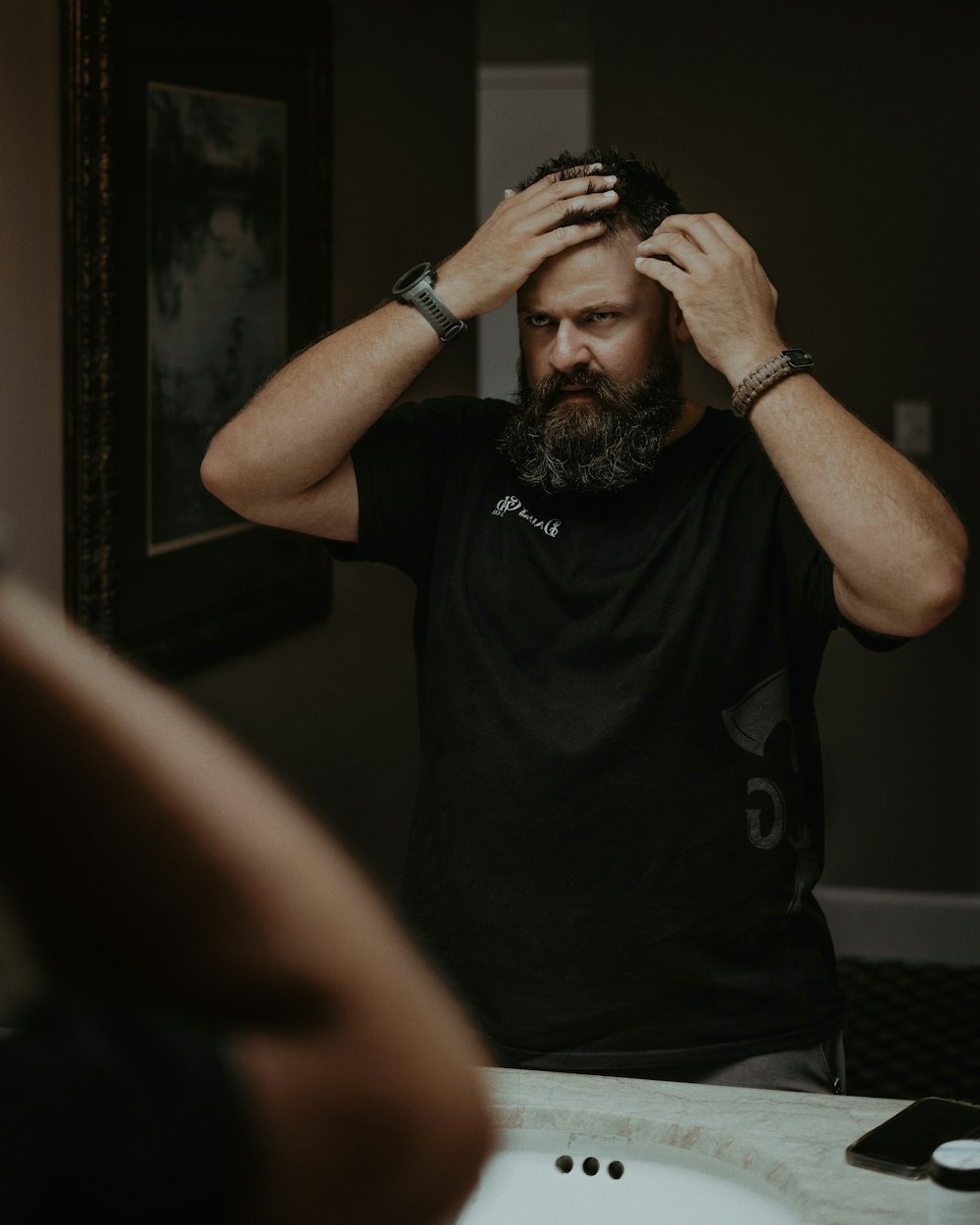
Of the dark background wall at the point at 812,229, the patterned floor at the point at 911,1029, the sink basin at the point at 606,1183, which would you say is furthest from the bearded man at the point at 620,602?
the patterned floor at the point at 911,1029

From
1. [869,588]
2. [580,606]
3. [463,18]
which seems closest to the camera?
[869,588]

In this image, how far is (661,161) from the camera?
3297 millimetres

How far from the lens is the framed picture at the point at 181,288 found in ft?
5.15

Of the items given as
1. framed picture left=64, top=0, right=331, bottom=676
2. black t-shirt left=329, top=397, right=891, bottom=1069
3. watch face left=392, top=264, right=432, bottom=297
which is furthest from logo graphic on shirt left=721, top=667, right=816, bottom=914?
framed picture left=64, top=0, right=331, bottom=676

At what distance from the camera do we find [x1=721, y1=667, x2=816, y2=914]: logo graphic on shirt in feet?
4.17

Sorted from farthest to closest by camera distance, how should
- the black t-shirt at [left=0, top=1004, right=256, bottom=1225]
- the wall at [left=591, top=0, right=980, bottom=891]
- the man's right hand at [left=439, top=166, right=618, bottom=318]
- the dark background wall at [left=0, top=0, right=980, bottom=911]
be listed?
1. the wall at [left=591, top=0, right=980, bottom=891]
2. the dark background wall at [left=0, top=0, right=980, bottom=911]
3. the man's right hand at [left=439, top=166, right=618, bottom=318]
4. the black t-shirt at [left=0, top=1004, right=256, bottom=1225]

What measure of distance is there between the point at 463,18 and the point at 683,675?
237 centimetres

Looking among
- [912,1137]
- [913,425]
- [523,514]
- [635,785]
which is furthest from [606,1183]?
[913,425]

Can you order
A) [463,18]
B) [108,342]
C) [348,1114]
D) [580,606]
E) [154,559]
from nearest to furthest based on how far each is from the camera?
[348,1114]
[580,606]
[108,342]
[154,559]
[463,18]

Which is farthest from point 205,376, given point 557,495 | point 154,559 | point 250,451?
point 557,495

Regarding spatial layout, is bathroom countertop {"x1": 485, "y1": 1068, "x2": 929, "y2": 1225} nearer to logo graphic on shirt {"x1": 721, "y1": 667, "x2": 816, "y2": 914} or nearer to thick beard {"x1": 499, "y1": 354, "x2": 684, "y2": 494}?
logo graphic on shirt {"x1": 721, "y1": 667, "x2": 816, "y2": 914}

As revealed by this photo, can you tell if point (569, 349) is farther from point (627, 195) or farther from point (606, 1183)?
point (606, 1183)

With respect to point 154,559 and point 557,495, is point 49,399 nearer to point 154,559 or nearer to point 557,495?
point 154,559

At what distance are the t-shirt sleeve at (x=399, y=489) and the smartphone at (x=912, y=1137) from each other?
0.70 metres
